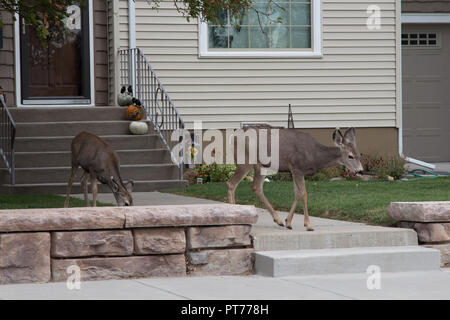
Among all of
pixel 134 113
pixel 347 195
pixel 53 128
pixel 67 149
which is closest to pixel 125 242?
pixel 347 195

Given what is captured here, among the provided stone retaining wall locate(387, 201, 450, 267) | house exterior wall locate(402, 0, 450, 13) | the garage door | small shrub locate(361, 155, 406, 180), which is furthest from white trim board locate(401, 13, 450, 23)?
stone retaining wall locate(387, 201, 450, 267)

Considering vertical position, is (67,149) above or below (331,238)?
above

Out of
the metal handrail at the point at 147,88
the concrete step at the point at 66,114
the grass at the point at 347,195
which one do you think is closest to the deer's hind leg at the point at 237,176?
the grass at the point at 347,195

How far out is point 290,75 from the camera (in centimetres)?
1488

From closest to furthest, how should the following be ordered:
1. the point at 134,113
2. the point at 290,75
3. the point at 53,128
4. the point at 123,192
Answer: the point at 123,192
the point at 53,128
the point at 134,113
the point at 290,75

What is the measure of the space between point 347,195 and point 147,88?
17.1 ft

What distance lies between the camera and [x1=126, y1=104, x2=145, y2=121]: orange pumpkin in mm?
13109

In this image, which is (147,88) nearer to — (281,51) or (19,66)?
(19,66)

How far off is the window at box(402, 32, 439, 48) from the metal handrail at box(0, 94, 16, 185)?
27.6 feet

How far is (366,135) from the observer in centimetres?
1530

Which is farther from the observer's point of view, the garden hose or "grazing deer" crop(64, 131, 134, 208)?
the garden hose

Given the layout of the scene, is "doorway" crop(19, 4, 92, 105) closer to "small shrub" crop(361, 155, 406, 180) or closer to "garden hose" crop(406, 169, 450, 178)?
"small shrub" crop(361, 155, 406, 180)
